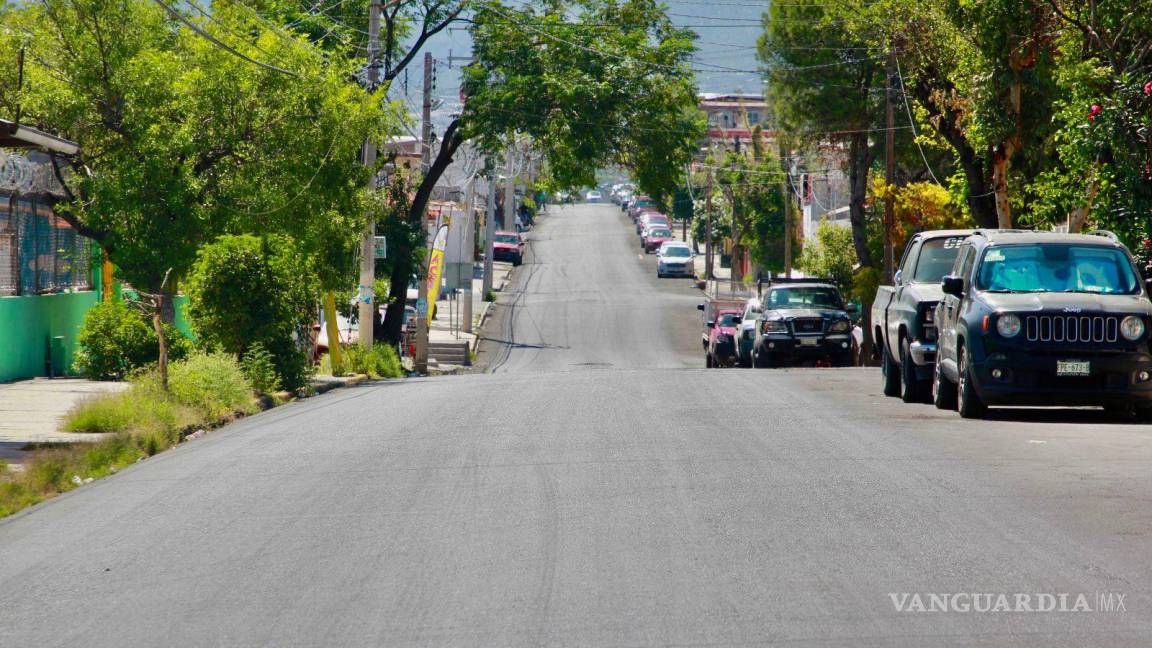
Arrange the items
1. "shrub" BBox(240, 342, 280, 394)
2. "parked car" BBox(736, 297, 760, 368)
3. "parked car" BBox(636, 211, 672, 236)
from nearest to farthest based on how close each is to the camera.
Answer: "shrub" BBox(240, 342, 280, 394) → "parked car" BBox(736, 297, 760, 368) → "parked car" BBox(636, 211, 672, 236)

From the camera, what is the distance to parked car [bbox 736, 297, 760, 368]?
34.3 metres

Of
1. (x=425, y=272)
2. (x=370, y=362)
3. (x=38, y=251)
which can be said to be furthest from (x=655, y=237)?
(x=38, y=251)

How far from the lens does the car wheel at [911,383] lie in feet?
62.2

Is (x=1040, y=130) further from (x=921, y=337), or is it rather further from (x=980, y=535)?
(x=980, y=535)

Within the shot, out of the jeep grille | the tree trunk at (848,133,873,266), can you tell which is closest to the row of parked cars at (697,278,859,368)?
the tree trunk at (848,133,873,266)

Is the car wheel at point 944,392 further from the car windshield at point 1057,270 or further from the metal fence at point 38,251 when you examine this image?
the metal fence at point 38,251

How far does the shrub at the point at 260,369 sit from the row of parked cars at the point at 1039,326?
10.6m

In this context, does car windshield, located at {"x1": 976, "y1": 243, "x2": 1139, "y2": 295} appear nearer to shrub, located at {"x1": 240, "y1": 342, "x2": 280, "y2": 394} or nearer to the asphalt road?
the asphalt road

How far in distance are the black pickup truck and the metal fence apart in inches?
603

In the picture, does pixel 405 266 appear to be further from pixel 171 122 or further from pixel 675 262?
pixel 675 262

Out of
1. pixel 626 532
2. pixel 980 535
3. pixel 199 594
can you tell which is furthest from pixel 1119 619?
pixel 199 594

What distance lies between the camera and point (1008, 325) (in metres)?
15.6

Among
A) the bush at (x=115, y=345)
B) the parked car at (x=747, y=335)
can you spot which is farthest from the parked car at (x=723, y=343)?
the bush at (x=115, y=345)

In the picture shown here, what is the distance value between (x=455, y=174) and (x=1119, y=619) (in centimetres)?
9833
